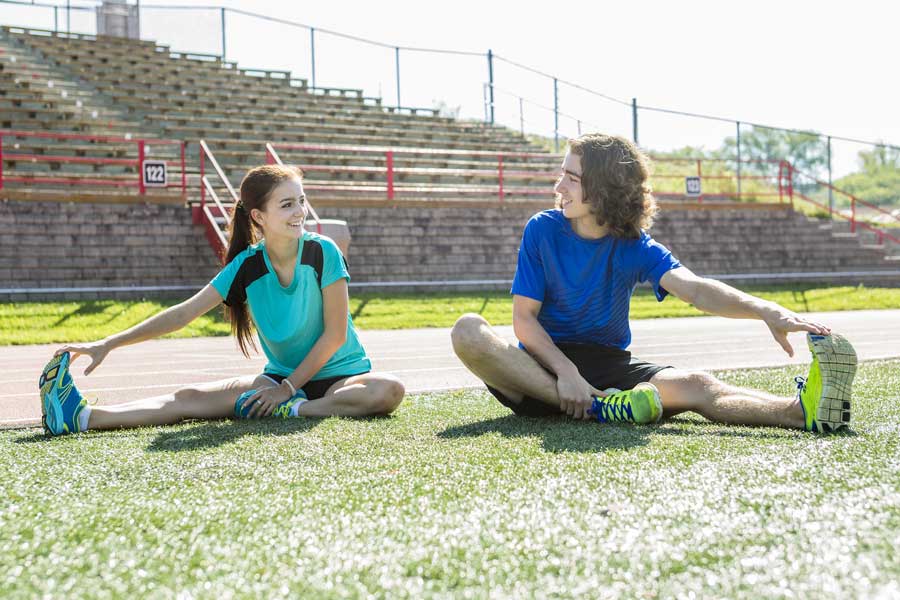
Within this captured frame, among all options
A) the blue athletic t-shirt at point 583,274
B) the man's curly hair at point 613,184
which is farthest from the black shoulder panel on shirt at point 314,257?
the man's curly hair at point 613,184

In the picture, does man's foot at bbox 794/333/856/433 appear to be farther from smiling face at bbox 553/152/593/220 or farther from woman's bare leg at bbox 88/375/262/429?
woman's bare leg at bbox 88/375/262/429

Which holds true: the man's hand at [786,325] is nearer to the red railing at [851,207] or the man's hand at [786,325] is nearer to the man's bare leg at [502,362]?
the man's bare leg at [502,362]

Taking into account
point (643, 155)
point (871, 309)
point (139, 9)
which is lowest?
point (871, 309)

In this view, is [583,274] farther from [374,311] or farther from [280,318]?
[374,311]

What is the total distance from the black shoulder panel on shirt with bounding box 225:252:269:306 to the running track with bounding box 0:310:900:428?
41.7 inches

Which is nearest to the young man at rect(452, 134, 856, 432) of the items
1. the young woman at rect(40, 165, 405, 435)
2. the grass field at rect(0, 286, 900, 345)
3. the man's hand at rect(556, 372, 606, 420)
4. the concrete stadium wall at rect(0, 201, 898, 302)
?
the man's hand at rect(556, 372, 606, 420)

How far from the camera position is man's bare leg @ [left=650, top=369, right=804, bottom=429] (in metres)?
3.34

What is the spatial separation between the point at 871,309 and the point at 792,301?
1.16 meters

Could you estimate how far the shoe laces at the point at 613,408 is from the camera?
3395 mm

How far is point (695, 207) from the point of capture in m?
20.9

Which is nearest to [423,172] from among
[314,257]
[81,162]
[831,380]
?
[81,162]

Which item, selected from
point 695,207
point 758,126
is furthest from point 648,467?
point 758,126

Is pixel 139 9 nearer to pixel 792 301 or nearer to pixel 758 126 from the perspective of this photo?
pixel 758 126

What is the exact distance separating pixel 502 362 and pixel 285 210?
1.14 metres
